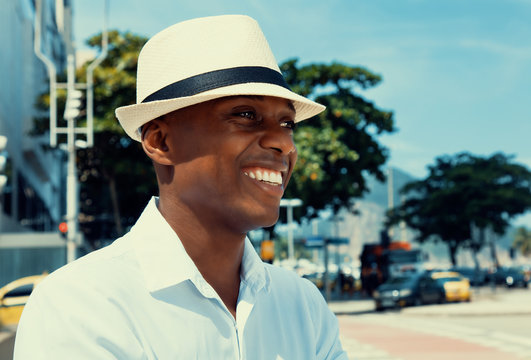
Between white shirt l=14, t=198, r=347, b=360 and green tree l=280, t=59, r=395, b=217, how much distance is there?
2359 cm

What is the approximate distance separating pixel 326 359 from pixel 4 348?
35.4 feet

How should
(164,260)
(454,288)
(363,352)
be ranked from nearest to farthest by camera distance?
(164,260)
(363,352)
(454,288)

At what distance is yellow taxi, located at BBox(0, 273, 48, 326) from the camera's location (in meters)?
14.2

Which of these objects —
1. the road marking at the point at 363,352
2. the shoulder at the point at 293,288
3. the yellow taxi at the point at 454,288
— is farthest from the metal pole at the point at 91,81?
the shoulder at the point at 293,288

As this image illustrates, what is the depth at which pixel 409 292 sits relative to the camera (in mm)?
27984

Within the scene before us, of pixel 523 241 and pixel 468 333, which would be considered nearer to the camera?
pixel 468 333

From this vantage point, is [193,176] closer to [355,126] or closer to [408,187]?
[355,126]

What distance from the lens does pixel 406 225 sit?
2448 inches

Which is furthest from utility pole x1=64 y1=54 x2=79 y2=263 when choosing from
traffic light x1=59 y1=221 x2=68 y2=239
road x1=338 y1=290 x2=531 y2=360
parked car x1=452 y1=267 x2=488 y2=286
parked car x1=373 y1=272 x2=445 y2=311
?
parked car x1=452 y1=267 x2=488 y2=286

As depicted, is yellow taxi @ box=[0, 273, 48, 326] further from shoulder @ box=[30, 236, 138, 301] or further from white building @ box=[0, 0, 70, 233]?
shoulder @ box=[30, 236, 138, 301]

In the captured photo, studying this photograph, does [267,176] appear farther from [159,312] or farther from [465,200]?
[465,200]

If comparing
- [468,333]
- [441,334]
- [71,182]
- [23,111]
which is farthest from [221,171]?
[23,111]

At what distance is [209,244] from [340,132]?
24942mm

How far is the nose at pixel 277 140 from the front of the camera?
1.83m
